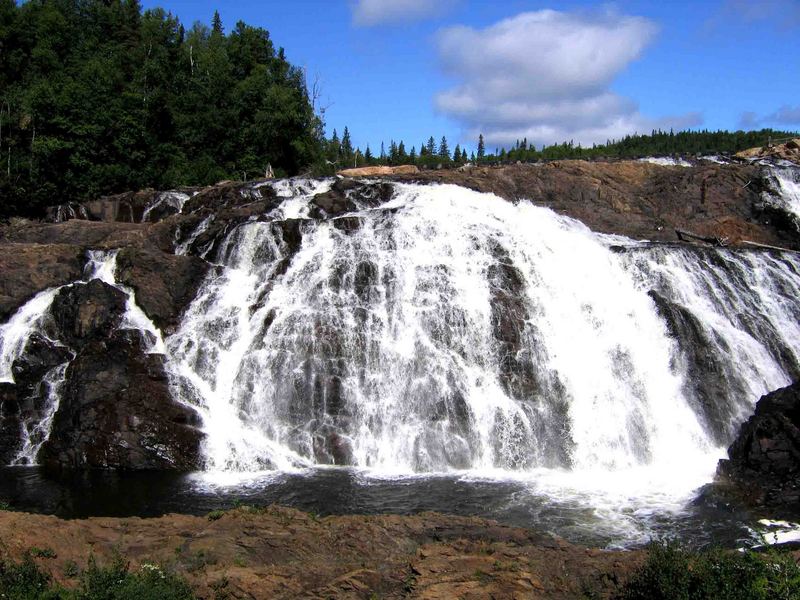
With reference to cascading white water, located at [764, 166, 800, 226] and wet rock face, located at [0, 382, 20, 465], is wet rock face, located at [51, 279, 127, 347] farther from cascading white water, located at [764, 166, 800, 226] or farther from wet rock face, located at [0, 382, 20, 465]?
cascading white water, located at [764, 166, 800, 226]

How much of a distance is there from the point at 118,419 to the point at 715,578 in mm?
16630

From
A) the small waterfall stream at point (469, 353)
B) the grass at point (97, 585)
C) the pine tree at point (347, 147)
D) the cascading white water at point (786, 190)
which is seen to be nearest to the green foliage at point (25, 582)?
the grass at point (97, 585)

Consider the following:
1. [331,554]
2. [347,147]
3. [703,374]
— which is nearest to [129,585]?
[331,554]

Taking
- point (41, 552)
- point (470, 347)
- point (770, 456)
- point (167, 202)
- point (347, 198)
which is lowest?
point (41, 552)

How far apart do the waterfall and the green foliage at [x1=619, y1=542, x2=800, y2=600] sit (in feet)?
33.5

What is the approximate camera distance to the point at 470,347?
2131cm

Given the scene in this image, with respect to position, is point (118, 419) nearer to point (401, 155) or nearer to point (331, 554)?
point (331, 554)

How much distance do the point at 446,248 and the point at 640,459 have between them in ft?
33.6

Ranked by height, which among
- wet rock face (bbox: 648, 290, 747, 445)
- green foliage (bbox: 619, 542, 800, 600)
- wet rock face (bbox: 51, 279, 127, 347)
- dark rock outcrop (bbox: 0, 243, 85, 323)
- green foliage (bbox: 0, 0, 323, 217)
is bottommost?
green foliage (bbox: 619, 542, 800, 600)

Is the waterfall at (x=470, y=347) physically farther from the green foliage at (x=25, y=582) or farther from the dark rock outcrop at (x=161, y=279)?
the green foliage at (x=25, y=582)

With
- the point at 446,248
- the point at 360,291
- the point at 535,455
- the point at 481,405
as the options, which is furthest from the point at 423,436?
the point at 446,248

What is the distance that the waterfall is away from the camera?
19359mm

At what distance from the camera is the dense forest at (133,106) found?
44.2 metres

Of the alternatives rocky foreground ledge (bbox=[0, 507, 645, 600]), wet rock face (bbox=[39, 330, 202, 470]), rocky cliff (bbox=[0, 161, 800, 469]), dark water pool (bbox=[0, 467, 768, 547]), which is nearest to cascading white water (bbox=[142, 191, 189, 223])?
rocky cliff (bbox=[0, 161, 800, 469])
